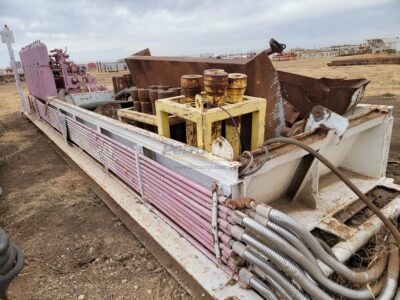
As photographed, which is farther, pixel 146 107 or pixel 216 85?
pixel 146 107

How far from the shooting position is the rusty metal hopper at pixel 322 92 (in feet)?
7.54

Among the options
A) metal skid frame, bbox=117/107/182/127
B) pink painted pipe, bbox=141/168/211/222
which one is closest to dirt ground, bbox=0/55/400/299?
pink painted pipe, bbox=141/168/211/222

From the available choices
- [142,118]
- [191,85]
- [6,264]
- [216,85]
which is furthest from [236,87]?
[6,264]

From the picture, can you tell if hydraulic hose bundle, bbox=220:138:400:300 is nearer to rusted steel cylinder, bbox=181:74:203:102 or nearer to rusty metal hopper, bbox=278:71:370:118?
rusted steel cylinder, bbox=181:74:203:102

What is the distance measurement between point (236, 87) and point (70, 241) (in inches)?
74.1

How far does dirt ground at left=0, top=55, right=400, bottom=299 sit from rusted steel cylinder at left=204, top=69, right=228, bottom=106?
4.06ft

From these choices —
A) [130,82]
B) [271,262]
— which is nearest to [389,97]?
[130,82]

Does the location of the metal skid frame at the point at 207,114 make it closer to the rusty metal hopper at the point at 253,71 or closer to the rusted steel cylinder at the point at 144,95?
the rusty metal hopper at the point at 253,71

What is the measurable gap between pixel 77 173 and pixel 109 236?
5.57 feet

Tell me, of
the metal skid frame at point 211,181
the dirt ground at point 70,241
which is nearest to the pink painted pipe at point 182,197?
the metal skid frame at point 211,181

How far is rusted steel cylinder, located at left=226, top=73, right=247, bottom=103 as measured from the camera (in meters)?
1.83

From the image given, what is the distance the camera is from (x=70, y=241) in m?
2.43

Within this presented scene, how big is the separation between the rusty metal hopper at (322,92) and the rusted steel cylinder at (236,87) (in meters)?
0.96

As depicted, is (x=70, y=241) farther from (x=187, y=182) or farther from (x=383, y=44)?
(x=383, y=44)
